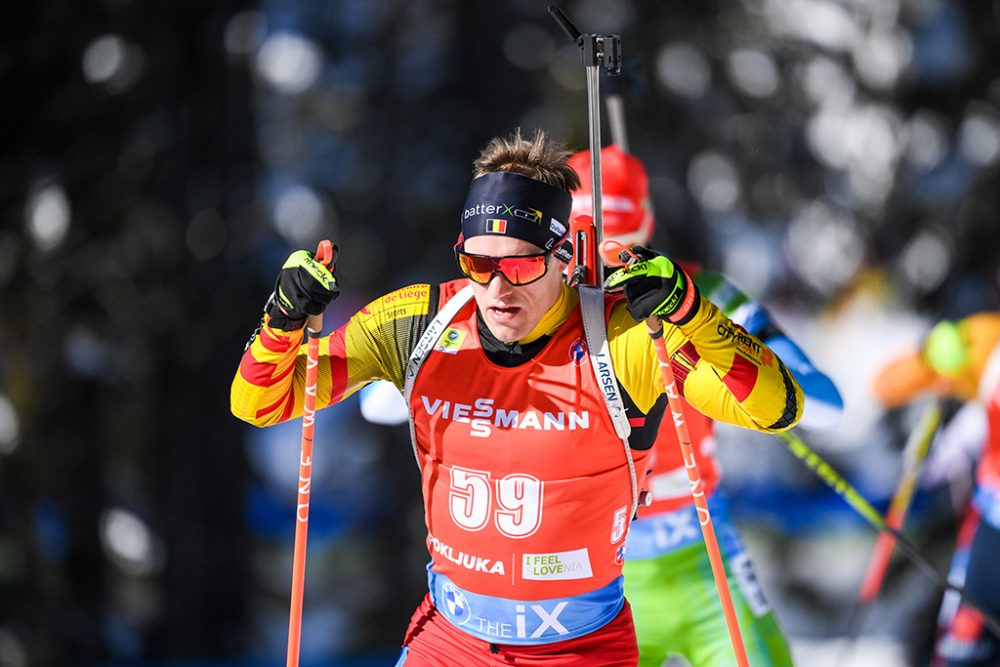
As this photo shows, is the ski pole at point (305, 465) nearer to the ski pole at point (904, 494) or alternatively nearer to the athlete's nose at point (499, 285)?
the athlete's nose at point (499, 285)

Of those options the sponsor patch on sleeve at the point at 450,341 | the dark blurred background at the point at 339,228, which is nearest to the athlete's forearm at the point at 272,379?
the sponsor patch on sleeve at the point at 450,341

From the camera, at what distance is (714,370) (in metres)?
2.43

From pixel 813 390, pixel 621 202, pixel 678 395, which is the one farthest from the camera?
pixel 621 202

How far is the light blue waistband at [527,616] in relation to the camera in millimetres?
2545

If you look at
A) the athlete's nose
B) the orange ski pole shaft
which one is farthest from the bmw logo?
the athlete's nose

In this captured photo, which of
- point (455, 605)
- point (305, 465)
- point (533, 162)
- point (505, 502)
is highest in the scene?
point (533, 162)

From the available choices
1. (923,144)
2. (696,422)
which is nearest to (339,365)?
(696,422)

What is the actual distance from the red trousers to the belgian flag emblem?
35.2 inches

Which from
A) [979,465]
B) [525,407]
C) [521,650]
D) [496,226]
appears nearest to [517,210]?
[496,226]

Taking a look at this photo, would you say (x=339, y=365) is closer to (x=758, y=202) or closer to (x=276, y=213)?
(x=276, y=213)

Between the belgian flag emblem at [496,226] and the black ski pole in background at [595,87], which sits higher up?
the black ski pole in background at [595,87]

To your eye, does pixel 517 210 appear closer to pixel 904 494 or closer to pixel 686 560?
pixel 686 560

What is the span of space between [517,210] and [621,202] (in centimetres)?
128

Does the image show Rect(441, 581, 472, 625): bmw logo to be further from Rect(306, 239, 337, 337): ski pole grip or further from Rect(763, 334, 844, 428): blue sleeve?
Rect(763, 334, 844, 428): blue sleeve
